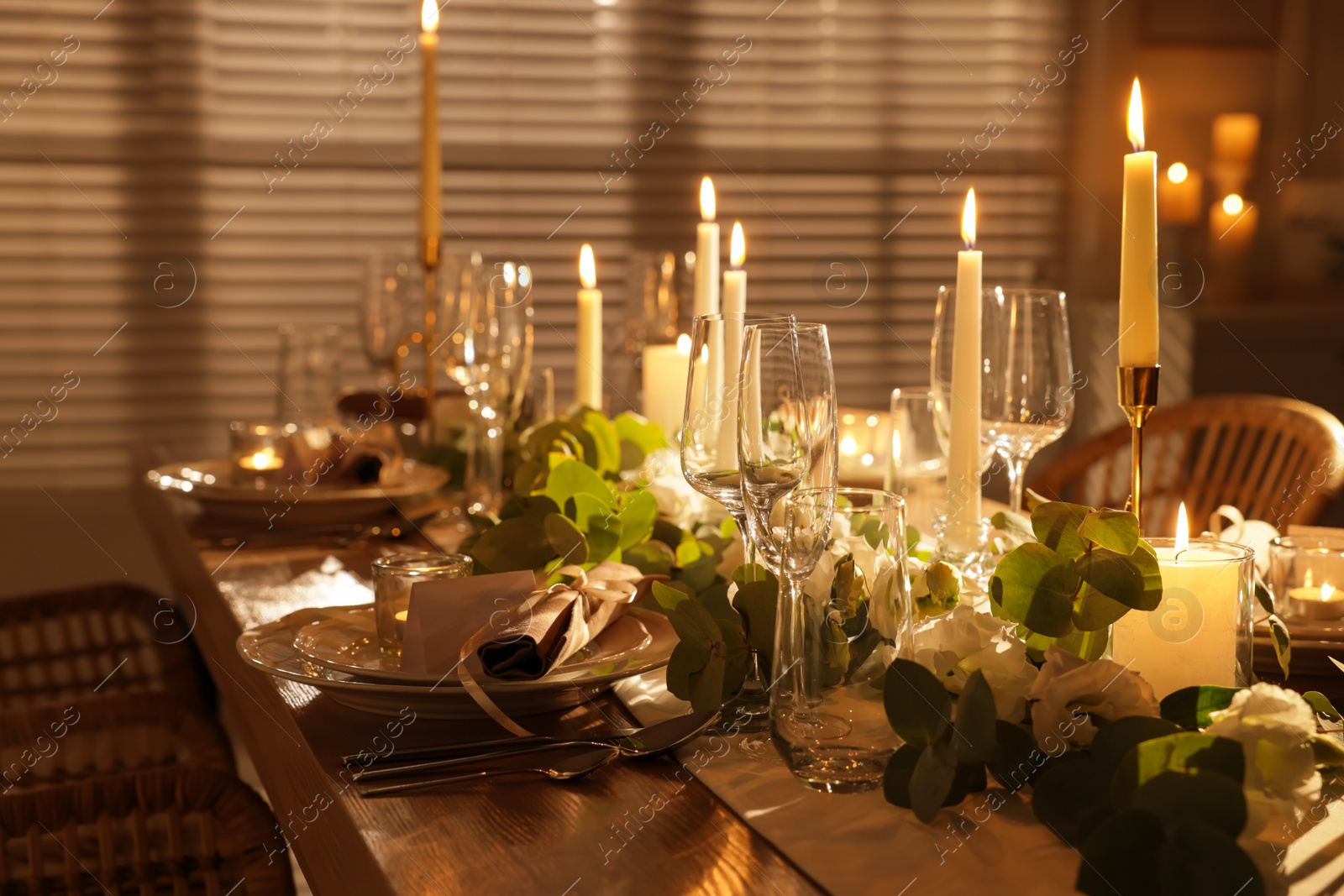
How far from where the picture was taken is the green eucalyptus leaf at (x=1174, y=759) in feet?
1.84

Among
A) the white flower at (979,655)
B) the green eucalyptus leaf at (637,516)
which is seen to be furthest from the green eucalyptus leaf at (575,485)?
the white flower at (979,655)

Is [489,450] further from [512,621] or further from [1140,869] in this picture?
[1140,869]

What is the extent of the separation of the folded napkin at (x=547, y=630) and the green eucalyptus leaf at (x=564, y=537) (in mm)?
71

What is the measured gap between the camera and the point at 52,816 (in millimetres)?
1002

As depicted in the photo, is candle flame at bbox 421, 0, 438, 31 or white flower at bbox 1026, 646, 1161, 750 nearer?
white flower at bbox 1026, 646, 1161, 750

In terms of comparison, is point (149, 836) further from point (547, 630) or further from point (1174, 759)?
point (1174, 759)

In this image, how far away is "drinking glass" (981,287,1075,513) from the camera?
993 millimetres

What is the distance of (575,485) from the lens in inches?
39.1

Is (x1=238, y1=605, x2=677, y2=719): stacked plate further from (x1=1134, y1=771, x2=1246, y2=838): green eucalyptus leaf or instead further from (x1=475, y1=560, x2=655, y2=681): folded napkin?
(x1=1134, y1=771, x2=1246, y2=838): green eucalyptus leaf

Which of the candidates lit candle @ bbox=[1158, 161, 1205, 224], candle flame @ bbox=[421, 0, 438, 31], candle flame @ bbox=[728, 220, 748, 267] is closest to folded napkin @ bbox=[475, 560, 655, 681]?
candle flame @ bbox=[728, 220, 748, 267]

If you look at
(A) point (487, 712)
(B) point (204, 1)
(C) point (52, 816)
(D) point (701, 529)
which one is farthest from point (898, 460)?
(B) point (204, 1)

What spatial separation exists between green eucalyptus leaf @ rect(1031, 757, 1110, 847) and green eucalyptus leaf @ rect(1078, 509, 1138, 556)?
0.40 ft

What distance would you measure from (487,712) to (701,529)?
396 mm

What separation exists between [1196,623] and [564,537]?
0.43m
